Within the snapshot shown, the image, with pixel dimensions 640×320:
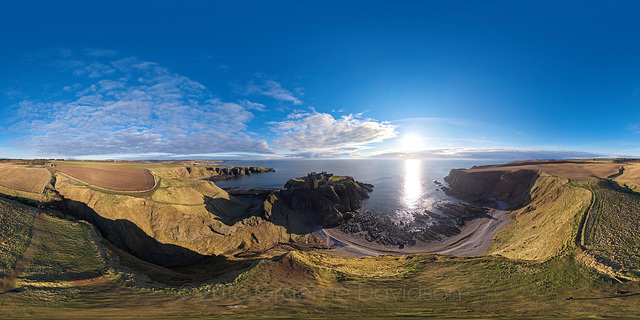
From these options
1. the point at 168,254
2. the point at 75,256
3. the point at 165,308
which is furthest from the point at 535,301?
the point at 168,254

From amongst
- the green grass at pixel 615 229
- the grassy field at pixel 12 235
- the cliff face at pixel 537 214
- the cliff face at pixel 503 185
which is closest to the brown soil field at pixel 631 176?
the cliff face at pixel 537 214

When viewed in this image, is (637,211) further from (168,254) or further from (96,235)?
(96,235)

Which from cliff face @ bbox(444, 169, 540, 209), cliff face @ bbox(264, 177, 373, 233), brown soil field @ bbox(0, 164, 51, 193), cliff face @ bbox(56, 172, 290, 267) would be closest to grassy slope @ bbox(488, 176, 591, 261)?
cliff face @ bbox(444, 169, 540, 209)

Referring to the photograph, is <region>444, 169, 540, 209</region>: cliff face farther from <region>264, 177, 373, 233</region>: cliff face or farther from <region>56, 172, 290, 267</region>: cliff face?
<region>56, 172, 290, 267</region>: cliff face

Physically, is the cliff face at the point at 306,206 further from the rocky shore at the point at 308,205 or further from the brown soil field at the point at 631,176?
the brown soil field at the point at 631,176

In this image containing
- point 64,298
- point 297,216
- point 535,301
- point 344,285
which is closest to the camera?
point 64,298

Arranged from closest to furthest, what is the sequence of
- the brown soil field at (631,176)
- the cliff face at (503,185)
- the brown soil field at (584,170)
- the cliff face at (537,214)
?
the cliff face at (537,214), the brown soil field at (631,176), the brown soil field at (584,170), the cliff face at (503,185)
